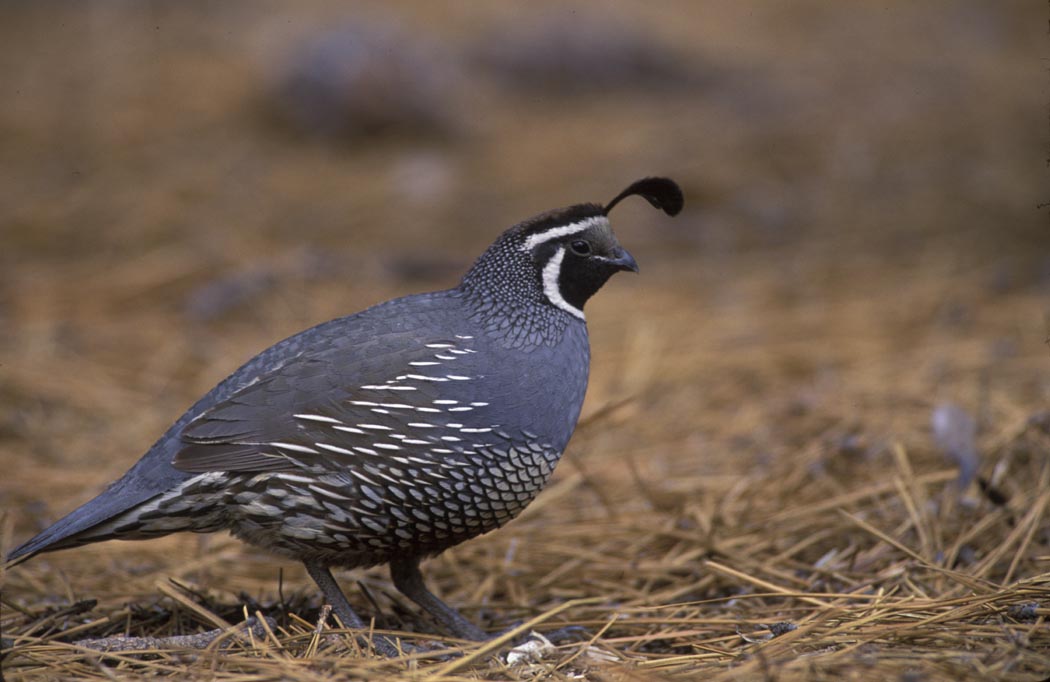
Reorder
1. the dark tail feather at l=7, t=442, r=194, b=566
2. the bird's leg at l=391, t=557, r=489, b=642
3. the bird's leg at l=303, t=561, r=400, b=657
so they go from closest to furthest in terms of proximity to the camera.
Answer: the dark tail feather at l=7, t=442, r=194, b=566 → the bird's leg at l=303, t=561, r=400, b=657 → the bird's leg at l=391, t=557, r=489, b=642

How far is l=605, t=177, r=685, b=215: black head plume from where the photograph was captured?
11.5 ft

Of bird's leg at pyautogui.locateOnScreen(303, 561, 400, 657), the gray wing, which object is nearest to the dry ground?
bird's leg at pyautogui.locateOnScreen(303, 561, 400, 657)

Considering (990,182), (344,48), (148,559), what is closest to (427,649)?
(148,559)

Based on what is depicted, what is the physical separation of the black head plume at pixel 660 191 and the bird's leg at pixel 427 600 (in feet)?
4.69

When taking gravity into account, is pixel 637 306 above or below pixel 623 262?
below

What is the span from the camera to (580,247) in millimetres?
3559

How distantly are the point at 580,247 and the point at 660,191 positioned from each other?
0.34 meters

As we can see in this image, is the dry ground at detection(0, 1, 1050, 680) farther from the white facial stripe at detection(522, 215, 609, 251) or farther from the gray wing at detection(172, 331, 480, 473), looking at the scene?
the white facial stripe at detection(522, 215, 609, 251)

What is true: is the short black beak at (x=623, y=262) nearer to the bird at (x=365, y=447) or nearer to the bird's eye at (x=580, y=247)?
the bird's eye at (x=580, y=247)

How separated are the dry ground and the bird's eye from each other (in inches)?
43.1

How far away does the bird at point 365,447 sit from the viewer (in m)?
3.15

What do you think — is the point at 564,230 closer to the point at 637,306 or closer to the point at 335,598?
the point at 335,598

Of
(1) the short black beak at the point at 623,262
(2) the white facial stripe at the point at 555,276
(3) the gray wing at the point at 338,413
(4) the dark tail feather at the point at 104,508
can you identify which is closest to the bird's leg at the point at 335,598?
(3) the gray wing at the point at 338,413

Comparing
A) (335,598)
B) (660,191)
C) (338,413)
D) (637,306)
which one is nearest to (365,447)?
(338,413)
